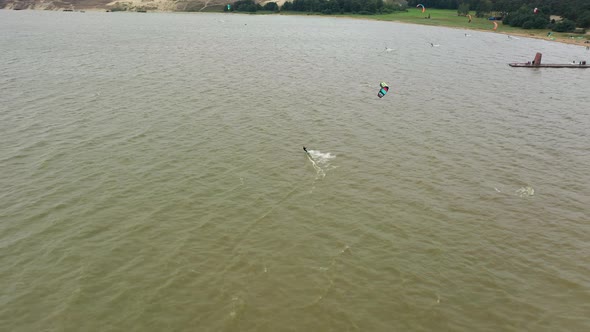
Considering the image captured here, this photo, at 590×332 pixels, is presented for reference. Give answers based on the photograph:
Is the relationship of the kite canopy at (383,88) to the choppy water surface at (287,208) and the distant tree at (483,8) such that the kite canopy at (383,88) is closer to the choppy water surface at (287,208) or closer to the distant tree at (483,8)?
the choppy water surface at (287,208)

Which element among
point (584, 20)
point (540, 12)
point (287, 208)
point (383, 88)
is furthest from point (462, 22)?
point (287, 208)

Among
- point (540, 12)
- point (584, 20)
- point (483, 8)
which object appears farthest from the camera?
point (483, 8)

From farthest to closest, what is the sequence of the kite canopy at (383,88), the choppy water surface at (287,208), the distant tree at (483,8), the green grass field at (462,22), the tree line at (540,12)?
the distant tree at (483,8) < the green grass field at (462,22) < the tree line at (540,12) < the kite canopy at (383,88) < the choppy water surface at (287,208)

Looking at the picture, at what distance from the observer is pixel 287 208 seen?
87.7 feet

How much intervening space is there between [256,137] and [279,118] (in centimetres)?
675

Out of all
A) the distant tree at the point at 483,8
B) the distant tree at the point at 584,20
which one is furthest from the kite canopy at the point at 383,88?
the distant tree at the point at 483,8

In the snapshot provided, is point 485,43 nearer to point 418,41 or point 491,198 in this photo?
point 418,41

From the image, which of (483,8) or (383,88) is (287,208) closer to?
(383,88)

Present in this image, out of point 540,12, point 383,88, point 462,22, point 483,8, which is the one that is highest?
point 483,8

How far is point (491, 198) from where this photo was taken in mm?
28812

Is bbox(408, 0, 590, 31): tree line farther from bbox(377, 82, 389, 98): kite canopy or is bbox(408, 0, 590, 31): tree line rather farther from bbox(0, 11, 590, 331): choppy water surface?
bbox(377, 82, 389, 98): kite canopy

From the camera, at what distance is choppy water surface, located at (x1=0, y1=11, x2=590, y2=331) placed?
1872 cm

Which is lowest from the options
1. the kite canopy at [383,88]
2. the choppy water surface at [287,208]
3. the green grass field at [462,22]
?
the choppy water surface at [287,208]

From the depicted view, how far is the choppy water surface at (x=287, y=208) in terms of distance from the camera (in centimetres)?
1872
